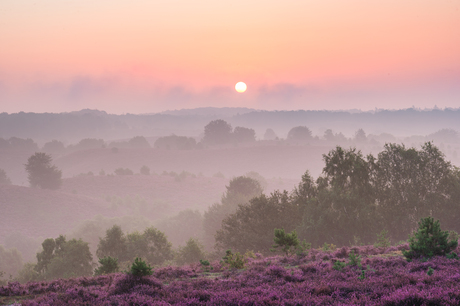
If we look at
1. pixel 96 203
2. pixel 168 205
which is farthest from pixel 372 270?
pixel 96 203

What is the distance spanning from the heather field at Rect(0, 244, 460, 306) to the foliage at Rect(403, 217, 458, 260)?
832mm

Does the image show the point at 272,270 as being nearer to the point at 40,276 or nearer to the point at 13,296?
the point at 13,296

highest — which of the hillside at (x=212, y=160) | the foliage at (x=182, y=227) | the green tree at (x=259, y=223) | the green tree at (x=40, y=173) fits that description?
the hillside at (x=212, y=160)

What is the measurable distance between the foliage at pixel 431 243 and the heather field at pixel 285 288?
2.73 ft

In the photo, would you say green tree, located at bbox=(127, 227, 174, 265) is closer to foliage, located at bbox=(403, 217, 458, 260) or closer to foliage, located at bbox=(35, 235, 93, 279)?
foliage, located at bbox=(35, 235, 93, 279)

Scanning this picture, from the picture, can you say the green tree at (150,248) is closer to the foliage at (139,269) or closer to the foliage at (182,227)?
the foliage at (182,227)

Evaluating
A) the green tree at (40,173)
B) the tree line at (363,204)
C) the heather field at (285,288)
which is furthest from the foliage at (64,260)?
the green tree at (40,173)

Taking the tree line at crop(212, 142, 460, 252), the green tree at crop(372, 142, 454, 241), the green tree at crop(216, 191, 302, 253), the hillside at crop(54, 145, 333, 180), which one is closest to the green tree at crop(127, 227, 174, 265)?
the green tree at crop(216, 191, 302, 253)

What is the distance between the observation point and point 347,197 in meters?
29.3

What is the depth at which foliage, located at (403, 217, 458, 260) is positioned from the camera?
1204cm

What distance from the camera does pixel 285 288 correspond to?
945cm

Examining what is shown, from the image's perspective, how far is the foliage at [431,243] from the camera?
12.0 meters

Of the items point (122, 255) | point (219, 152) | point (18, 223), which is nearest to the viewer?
point (122, 255)

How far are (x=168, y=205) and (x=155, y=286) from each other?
89877 millimetres
